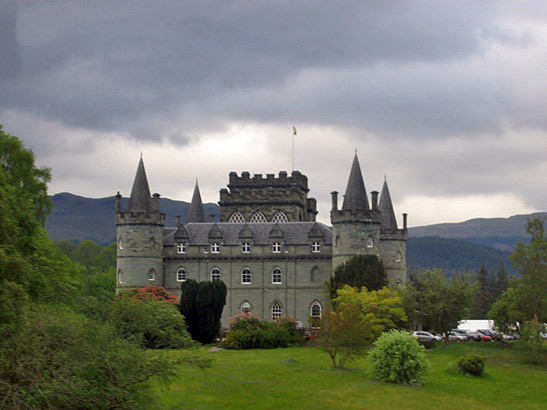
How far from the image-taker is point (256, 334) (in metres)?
53.7

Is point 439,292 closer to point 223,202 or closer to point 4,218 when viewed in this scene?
point 223,202

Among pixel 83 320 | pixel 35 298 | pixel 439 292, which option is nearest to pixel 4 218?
pixel 83 320

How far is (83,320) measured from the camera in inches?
1038

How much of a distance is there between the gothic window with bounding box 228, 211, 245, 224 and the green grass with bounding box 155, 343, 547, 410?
2879 centimetres

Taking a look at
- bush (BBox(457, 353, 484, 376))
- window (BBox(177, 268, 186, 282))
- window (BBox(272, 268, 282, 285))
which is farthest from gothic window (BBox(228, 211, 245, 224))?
bush (BBox(457, 353, 484, 376))

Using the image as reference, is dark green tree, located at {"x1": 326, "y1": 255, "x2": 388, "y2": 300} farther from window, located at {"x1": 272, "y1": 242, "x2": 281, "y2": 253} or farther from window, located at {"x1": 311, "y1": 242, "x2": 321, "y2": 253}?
window, located at {"x1": 272, "y1": 242, "x2": 281, "y2": 253}

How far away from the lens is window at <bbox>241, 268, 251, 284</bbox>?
2685 inches

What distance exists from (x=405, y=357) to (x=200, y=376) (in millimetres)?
11587

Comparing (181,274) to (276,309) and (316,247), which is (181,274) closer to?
(276,309)

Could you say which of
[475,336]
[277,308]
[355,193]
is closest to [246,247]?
[277,308]

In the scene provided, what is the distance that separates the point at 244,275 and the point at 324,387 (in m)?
31.3

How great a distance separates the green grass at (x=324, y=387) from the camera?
109 feet

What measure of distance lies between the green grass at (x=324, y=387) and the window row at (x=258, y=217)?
28476 millimetres

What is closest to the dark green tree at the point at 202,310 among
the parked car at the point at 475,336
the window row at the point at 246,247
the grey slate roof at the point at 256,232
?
the window row at the point at 246,247
